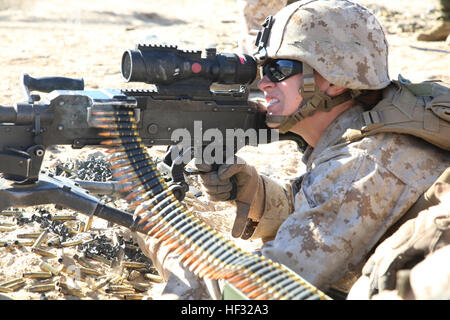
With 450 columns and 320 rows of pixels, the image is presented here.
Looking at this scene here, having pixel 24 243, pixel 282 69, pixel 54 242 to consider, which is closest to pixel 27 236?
pixel 24 243

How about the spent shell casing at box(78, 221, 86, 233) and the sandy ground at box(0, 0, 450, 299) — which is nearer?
the sandy ground at box(0, 0, 450, 299)

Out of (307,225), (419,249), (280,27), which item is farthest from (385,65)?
(419,249)

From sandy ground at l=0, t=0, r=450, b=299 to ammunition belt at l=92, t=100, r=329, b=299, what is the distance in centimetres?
67

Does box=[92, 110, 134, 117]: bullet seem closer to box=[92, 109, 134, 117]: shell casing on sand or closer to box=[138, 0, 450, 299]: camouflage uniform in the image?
box=[92, 109, 134, 117]: shell casing on sand

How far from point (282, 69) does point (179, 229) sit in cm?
122

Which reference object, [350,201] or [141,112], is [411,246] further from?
[141,112]

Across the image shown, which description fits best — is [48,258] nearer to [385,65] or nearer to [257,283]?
[257,283]

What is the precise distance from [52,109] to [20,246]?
1.42 meters

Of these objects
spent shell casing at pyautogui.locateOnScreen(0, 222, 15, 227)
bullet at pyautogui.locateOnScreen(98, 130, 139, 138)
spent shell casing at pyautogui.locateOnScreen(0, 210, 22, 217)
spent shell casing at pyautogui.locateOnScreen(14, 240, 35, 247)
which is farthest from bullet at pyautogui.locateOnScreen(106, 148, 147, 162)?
spent shell casing at pyautogui.locateOnScreen(0, 210, 22, 217)

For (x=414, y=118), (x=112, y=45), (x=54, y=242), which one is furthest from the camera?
(x=112, y=45)

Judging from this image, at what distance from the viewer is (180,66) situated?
416cm

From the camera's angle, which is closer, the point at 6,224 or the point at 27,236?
the point at 27,236

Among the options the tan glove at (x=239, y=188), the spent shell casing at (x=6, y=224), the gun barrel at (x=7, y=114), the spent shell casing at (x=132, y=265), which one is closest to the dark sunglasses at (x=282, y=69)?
the tan glove at (x=239, y=188)

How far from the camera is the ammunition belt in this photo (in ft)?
10.9
